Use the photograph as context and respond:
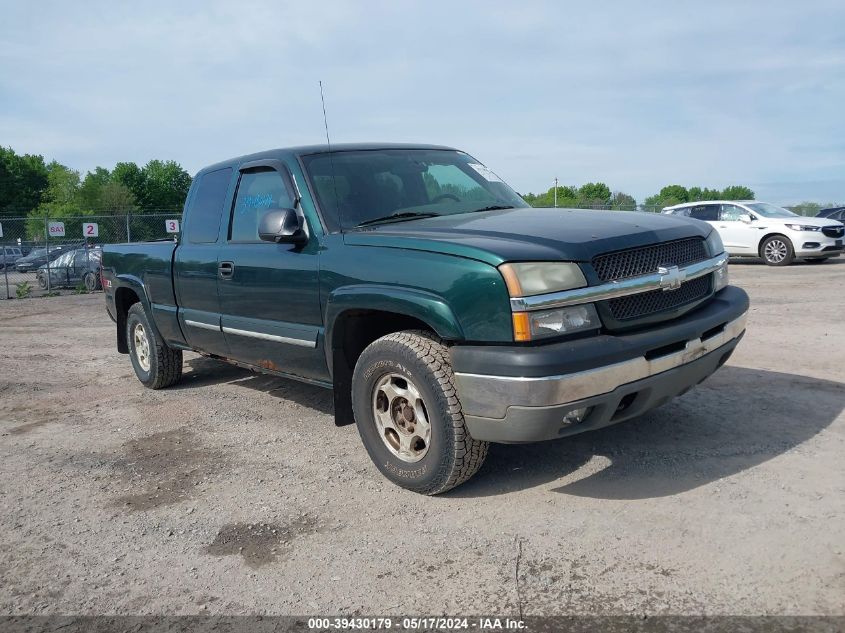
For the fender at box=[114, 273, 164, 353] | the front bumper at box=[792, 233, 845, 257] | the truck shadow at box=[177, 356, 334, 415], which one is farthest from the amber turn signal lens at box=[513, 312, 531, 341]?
the front bumper at box=[792, 233, 845, 257]

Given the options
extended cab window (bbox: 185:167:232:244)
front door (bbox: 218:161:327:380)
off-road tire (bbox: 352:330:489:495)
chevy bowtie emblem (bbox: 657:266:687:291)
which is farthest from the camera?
extended cab window (bbox: 185:167:232:244)

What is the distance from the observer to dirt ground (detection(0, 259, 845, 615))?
2896mm

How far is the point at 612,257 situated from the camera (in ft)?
11.6

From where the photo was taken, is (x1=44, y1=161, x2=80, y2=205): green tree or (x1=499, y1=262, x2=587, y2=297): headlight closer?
(x1=499, y1=262, x2=587, y2=297): headlight

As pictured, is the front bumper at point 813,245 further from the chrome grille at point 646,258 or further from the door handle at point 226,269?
the door handle at point 226,269

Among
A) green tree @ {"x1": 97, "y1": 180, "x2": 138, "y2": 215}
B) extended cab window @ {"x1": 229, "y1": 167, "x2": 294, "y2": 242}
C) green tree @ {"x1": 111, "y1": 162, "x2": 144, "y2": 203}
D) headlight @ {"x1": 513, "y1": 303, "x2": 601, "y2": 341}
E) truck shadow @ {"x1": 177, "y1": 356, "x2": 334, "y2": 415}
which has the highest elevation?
green tree @ {"x1": 111, "y1": 162, "x2": 144, "y2": 203}

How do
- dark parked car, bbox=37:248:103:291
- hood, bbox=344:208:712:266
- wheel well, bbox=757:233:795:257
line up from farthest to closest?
dark parked car, bbox=37:248:103:291, wheel well, bbox=757:233:795:257, hood, bbox=344:208:712:266

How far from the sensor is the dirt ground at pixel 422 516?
2.90m

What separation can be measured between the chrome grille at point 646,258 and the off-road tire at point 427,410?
2.82 feet

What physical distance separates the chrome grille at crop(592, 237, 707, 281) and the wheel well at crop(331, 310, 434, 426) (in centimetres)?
124

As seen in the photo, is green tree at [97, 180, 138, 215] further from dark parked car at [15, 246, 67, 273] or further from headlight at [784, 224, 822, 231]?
headlight at [784, 224, 822, 231]

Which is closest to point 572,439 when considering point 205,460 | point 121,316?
point 205,460

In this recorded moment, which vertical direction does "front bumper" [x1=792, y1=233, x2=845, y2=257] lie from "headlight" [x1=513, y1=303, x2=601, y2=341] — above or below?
below

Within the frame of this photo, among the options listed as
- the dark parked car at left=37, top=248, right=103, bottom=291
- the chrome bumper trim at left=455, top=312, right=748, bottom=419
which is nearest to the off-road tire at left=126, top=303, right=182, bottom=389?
the chrome bumper trim at left=455, top=312, right=748, bottom=419
